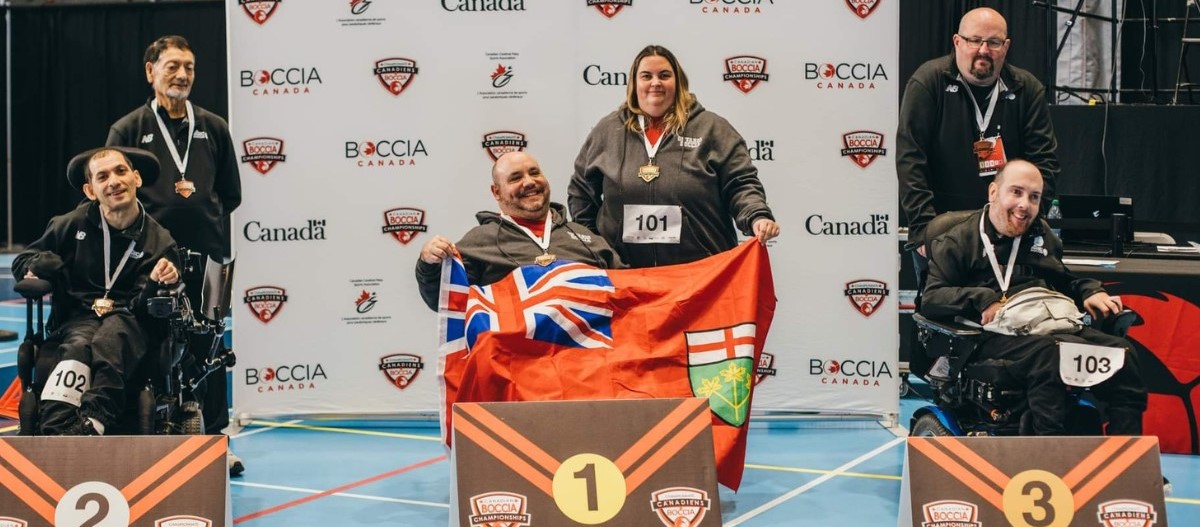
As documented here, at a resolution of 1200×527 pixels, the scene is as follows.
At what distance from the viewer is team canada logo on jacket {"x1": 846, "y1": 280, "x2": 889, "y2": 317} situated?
606cm

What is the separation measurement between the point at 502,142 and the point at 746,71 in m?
1.24

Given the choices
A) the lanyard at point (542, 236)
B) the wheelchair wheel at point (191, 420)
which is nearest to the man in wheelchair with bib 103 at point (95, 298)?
the wheelchair wheel at point (191, 420)

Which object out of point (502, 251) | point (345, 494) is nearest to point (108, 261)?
point (345, 494)

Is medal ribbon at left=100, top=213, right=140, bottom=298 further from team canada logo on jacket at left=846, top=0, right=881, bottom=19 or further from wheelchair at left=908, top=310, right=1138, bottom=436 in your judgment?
team canada logo on jacket at left=846, top=0, right=881, bottom=19

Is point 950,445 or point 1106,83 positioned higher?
point 1106,83

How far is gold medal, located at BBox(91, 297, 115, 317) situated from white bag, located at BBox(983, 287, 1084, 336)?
306 cm

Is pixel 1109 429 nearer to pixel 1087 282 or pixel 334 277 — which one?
pixel 1087 282

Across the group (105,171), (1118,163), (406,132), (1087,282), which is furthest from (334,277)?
(1118,163)

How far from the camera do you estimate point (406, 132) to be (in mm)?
6078

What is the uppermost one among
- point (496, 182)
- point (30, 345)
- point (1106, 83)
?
point (1106, 83)

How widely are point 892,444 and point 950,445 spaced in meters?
2.80

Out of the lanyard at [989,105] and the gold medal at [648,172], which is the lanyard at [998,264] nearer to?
the lanyard at [989,105]

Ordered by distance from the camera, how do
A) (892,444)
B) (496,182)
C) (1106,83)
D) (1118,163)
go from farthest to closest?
(1106,83) < (1118,163) < (892,444) < (496,182)

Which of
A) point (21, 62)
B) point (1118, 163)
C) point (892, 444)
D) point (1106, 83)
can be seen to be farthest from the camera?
point (21, 62)
